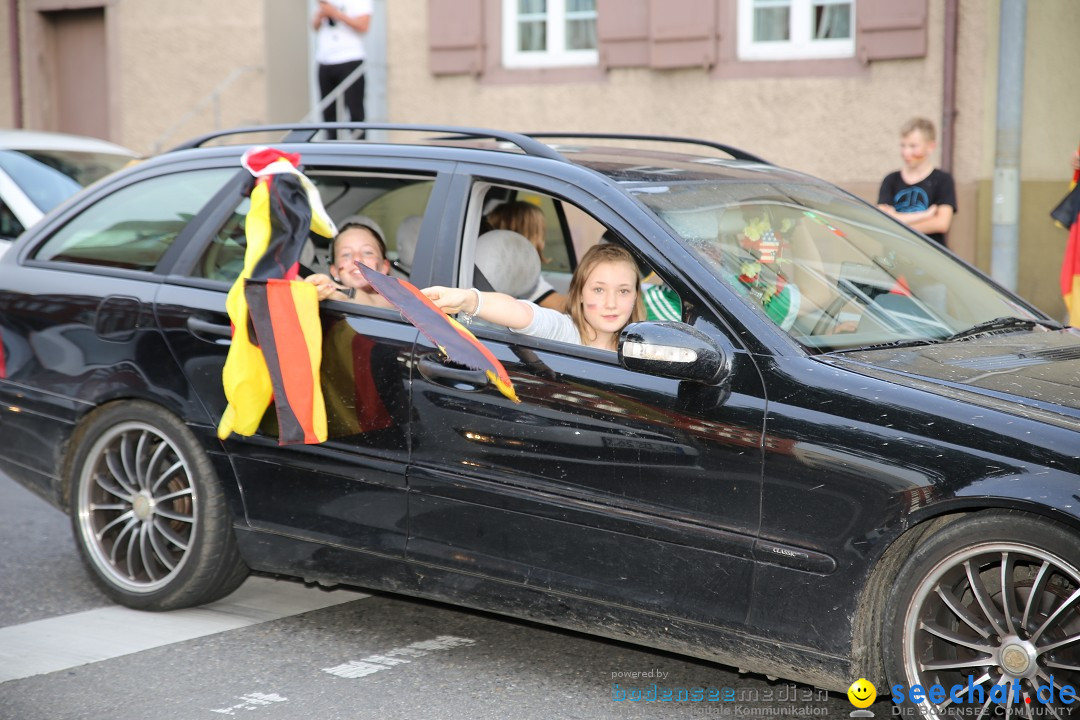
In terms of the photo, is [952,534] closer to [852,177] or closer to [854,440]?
[854,440]

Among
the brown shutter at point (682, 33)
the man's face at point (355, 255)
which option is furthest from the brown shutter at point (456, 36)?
the man's face at point (355, 255)

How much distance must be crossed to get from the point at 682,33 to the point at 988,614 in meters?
8.76

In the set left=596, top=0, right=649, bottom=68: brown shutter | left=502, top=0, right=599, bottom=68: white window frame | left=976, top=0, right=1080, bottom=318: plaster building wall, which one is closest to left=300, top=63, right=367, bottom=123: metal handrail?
left=502, top=0, right=599, bottom=68: white window frame

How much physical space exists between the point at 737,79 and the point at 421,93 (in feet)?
10.3

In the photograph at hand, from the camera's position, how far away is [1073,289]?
771cm

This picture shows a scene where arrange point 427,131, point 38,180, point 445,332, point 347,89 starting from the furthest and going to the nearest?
1. point 347,89
2. point 38,180
3. point 427,131
4. point 445,332

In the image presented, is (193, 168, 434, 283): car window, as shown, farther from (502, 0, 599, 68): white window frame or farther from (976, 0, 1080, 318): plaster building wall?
(502, 0, 599, 68): white window frame

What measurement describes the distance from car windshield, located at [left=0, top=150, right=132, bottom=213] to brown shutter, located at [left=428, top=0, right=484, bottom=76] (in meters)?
3.51

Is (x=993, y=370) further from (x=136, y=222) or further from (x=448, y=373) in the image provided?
(x=136, y=222)

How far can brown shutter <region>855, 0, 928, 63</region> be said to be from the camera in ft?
34.5

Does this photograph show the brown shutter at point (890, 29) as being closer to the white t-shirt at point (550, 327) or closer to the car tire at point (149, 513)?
the white t-shirt at point (550, 327)

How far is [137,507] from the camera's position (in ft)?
16.3

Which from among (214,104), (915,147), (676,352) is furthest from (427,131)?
(214,104)

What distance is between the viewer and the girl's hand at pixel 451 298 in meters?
4.22
